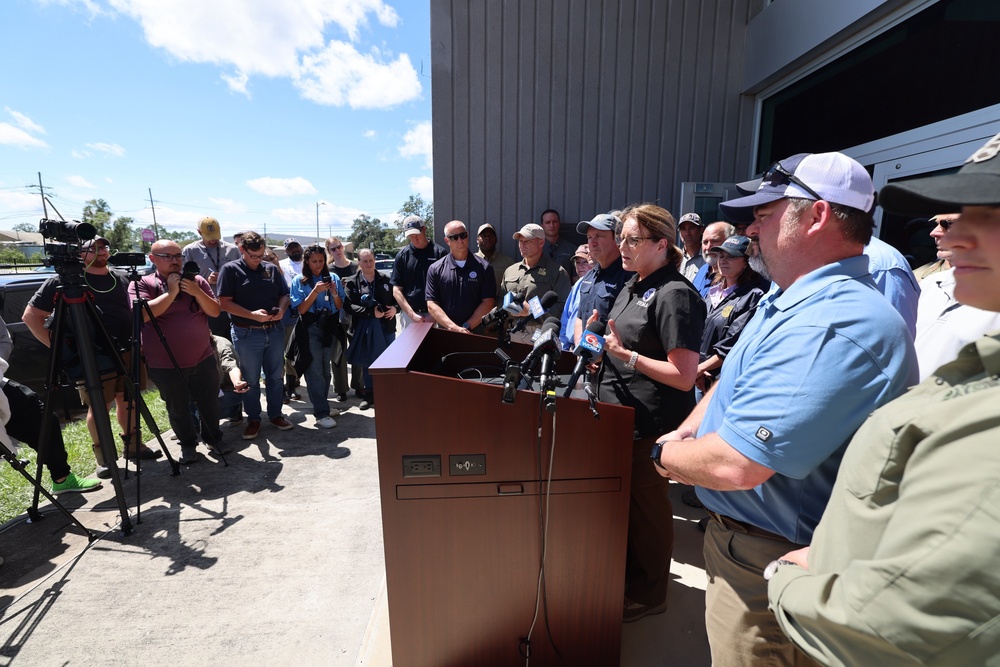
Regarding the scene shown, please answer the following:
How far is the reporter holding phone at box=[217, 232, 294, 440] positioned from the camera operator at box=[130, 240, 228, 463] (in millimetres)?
358

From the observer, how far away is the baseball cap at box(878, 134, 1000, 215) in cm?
70

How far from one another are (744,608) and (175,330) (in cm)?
423

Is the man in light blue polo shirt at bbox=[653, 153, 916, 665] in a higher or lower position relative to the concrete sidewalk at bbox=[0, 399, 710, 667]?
higher

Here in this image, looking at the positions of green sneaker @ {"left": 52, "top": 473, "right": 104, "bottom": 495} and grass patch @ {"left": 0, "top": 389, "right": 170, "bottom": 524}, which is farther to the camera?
green sneaker @ {"left": 52, "top": 473, "right": 104, "bottom": 495}

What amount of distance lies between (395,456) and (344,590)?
4.81 feet

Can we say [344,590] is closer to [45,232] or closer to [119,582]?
[119,582]

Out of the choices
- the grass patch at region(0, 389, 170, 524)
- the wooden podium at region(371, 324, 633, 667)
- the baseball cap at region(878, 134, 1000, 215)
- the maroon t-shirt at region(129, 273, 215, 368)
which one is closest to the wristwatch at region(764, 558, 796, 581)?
the wooden podium at region(371, 324, 633, 667)

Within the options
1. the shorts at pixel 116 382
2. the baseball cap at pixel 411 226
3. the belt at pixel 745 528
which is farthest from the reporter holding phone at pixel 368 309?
the belt at pixel 745 528

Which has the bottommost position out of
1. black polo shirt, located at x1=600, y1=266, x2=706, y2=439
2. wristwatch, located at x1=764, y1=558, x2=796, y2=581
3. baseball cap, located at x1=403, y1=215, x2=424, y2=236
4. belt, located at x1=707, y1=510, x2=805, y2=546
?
belt, located at x1=707, y1=510, x2=805, y2=546

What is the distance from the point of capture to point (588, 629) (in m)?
1.79

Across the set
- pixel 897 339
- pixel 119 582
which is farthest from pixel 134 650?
pixel 897 339

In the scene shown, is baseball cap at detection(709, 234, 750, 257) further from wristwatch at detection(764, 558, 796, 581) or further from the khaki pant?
wristwatch at detection(764, 558, 796, 581)

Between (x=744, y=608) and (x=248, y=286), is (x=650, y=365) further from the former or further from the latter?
(x=248, y=286)

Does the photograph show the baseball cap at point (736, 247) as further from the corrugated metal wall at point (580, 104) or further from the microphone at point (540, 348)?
the corrugated metal wall at point (580, 104)
